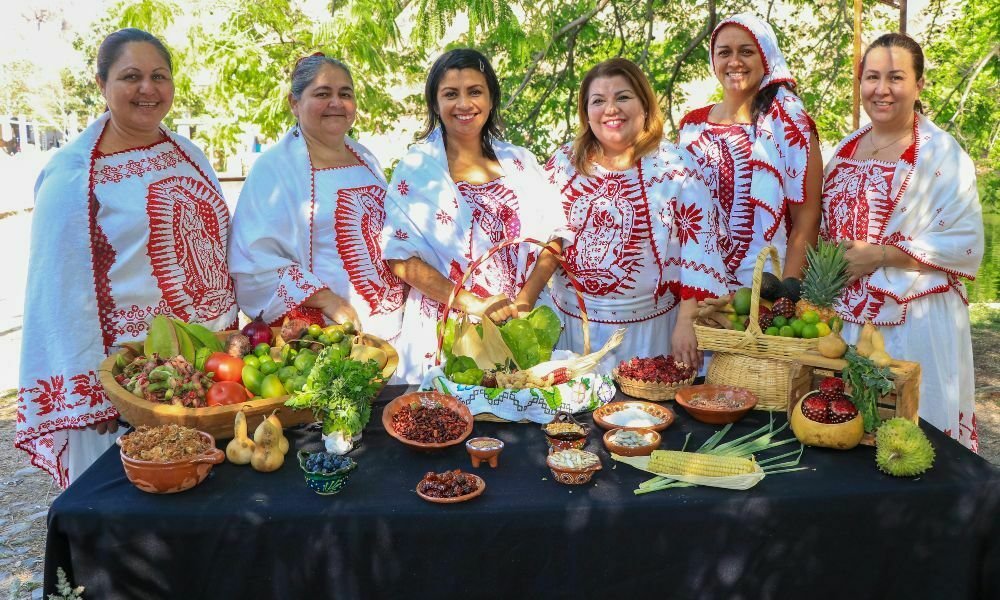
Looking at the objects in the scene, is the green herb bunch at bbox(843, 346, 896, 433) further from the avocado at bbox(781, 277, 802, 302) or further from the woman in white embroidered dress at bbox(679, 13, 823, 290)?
the woman in white embroidered dress at bbox(679, 13, 823, 290)

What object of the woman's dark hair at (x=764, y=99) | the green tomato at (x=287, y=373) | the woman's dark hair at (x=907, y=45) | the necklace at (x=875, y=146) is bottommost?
the green tomato at (x=287, y=373)

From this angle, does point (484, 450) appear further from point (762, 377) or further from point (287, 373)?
point (762, 377)

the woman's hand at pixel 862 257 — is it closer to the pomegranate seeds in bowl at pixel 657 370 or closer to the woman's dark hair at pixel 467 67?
the pomegranate seeds in bowl at pixel 657 370

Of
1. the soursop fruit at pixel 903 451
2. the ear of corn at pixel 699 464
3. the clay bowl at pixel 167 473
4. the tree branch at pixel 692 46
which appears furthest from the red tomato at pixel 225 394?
Answer: the tree branch at pixel 692 46

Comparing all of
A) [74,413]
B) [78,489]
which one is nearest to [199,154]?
[74,413]

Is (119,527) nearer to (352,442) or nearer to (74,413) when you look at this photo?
(352,442)

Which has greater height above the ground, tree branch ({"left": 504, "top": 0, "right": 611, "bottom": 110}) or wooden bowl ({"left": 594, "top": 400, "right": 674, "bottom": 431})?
tree branch ({"left": 504, "top": 0, "right": 611, "bottom": 110})

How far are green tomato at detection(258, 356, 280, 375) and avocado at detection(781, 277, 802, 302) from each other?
1.87 metres

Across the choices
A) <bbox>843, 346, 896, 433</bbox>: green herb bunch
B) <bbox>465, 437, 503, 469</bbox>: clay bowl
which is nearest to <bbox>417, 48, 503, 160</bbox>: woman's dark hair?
<bbox>465, 437, 503, 469</bbox>: clay bowl

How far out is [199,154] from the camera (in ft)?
11.6

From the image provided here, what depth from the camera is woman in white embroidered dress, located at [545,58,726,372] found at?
3381 mm

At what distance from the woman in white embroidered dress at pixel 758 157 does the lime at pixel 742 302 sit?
2.62ft

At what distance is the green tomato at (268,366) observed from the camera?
269 centimetres

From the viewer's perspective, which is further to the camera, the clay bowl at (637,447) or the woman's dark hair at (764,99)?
the woman's dark hair at (764,99)
